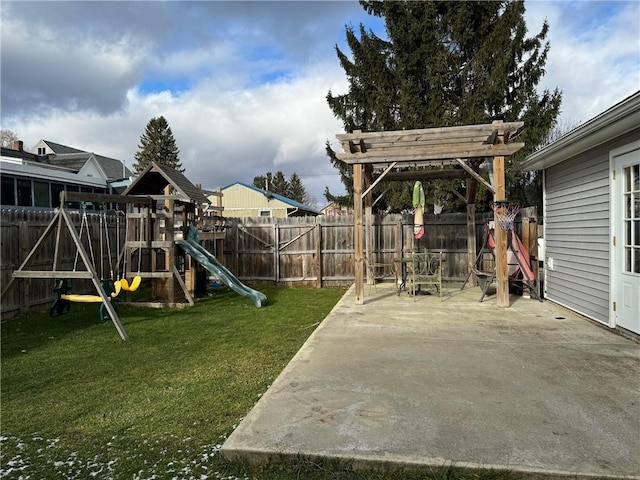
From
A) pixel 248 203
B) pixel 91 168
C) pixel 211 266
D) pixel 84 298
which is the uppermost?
pixel 91 168

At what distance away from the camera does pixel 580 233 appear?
6.42 meters

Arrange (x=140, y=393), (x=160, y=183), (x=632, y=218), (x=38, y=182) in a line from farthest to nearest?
(x=38, y=182), (x=160, y=183), (x=632, y=218), (x=140, y=393)

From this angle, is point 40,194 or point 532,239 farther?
point 40,194

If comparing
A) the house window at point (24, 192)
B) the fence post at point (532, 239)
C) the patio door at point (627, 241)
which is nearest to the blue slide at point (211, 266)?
the fence post at point (532, 239)

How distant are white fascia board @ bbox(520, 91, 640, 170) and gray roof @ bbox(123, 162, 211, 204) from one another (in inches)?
268

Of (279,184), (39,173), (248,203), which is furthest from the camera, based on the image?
(279,184)

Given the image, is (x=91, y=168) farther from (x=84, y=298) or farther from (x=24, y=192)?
(x=84, y=298)

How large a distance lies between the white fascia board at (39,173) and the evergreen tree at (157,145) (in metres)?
24.5

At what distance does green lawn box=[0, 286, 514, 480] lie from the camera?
2465 mm

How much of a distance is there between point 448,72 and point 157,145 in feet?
108

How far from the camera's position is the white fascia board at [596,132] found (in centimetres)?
443

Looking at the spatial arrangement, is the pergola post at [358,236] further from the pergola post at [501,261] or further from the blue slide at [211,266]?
the pergola post at [501,261]

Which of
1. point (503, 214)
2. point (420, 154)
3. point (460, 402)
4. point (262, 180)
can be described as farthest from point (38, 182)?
point (262, 180)

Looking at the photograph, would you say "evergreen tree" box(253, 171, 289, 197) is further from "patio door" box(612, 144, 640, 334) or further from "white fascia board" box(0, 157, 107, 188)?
"patio door" box(612, 144, 640, 334)
